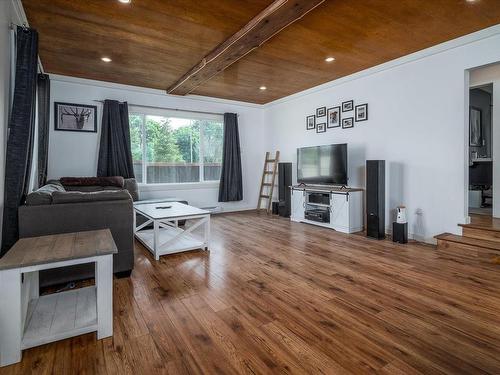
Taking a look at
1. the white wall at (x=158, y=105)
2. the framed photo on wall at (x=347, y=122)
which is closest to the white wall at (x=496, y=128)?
the framed photo on wall at (x=347, y=122)

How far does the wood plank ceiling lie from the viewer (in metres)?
2.61

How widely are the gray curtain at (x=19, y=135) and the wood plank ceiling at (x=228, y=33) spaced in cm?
59

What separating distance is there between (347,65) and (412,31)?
1127 millimetres

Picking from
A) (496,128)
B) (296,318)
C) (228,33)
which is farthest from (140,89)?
(496,128)

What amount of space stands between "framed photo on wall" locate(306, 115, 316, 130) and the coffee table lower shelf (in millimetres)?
3162

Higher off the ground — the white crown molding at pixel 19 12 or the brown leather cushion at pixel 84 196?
the white crown molding at pixel 19 12

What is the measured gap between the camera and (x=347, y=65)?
4.16 metres

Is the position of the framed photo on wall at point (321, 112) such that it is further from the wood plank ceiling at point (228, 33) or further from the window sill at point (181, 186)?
the window sill at point (181, 186)

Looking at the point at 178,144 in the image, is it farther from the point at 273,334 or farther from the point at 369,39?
the point at 273,334

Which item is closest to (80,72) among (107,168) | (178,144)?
(107,168)

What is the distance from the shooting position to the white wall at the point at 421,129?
11.1 feet

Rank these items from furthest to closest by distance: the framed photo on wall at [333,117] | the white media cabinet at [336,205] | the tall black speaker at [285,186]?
the tall black speaker at [285,186], the framed photo on wall at [333,117], the white media cabinet at [336,205]

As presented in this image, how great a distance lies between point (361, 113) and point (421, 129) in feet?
3.31

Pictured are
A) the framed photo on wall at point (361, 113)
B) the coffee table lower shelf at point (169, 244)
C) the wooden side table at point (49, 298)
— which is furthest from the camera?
the framed photo on wall at point (361, 113)
